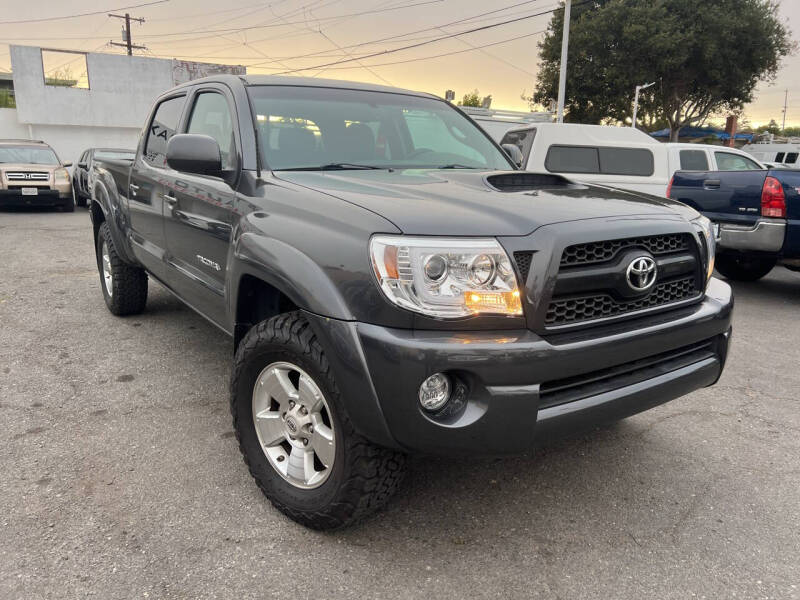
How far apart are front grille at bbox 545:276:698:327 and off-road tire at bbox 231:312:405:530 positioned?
0.75 m

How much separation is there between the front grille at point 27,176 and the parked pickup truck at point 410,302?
1274 cm

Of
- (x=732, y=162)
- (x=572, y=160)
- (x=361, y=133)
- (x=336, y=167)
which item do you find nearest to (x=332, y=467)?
(x=336, y=167)

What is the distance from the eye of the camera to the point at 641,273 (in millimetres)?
2211

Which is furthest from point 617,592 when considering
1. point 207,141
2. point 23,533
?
point 207,141

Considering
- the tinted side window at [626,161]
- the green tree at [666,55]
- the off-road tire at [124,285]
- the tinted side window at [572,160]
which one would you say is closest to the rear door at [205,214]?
the off-road tire at [124,285]

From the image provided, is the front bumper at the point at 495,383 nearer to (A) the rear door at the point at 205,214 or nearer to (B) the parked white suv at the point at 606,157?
(A) the rear door at the point at 205,214

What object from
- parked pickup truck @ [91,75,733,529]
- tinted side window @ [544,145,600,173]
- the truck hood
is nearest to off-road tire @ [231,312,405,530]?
parked pickup truck @ [91,75,733,529]

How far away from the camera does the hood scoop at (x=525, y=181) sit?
2.61m

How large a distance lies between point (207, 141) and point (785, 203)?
5.62m

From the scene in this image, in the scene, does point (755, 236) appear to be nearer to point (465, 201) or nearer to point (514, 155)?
point (514, 155)

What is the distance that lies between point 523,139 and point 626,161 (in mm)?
1576

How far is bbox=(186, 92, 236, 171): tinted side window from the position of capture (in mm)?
3118

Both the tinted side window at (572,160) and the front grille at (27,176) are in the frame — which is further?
the front grille at (27,176)

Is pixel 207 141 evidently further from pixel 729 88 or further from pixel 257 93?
pixel 729 88
